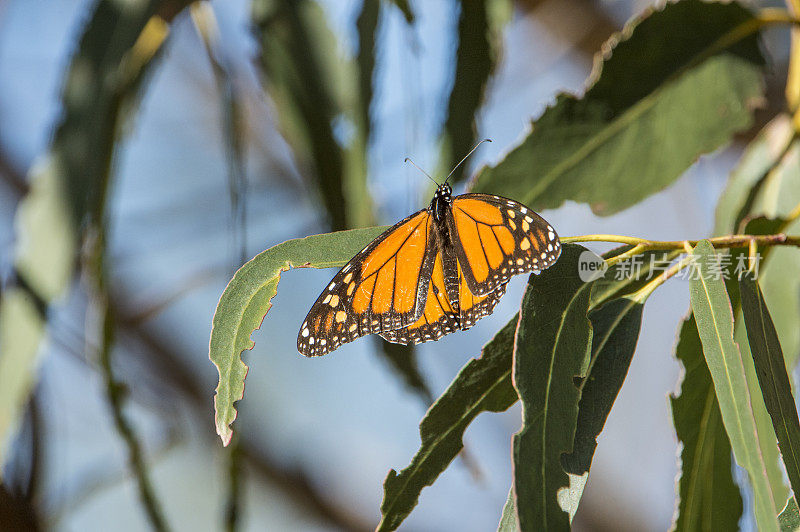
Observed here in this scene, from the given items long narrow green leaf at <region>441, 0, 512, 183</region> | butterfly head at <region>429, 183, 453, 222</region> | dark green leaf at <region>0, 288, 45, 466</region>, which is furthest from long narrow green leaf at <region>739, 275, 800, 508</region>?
dark green leaf at <region>0, 288, 45, 466</region>

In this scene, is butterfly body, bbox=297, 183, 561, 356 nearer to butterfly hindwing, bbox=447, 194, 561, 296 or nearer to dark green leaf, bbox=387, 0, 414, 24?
butterfly hindwing, bbox=447, 194, 561, 296

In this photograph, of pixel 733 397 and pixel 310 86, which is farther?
pixel 310 86

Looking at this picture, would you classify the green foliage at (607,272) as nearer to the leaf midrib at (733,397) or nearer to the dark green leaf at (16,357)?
the leaf midrib at (733,397)

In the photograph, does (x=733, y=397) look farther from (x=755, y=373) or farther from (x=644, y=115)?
(x=644, y=115)

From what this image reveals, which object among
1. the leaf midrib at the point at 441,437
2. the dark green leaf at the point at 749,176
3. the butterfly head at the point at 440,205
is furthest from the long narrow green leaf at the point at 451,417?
the dark green leaf at the point at 749,176

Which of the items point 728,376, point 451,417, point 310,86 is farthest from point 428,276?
point 310,86
